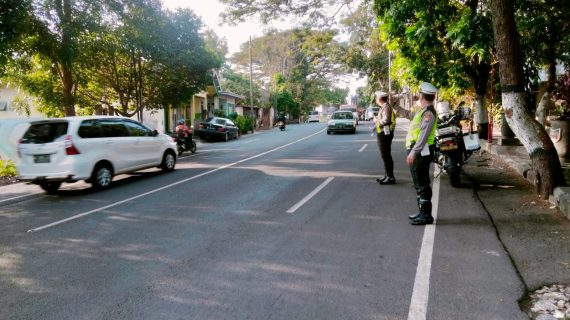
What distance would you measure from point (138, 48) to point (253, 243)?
16425 millimetres

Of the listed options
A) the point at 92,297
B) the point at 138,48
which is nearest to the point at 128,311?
the point at 92,297

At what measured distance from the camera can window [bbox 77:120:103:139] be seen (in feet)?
32.1

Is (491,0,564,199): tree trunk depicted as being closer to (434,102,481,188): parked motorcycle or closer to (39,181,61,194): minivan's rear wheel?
(434,102,481,188): parked motorcycle

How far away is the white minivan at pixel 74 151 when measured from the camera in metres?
9.38

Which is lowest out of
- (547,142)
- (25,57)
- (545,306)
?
(545,306)

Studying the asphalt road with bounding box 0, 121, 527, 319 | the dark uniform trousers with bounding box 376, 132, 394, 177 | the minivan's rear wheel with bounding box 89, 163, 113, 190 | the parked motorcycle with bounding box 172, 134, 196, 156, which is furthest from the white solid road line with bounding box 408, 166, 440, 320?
the parked motorcycle with bounding box 172, 134, 196, 156

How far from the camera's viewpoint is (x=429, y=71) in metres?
13.1

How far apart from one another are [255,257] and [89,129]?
675 cm

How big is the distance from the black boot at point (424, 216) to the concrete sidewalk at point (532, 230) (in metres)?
0.88

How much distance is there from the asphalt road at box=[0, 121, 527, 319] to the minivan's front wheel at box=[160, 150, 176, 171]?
12.2ft

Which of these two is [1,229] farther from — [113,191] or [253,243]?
[253,243]

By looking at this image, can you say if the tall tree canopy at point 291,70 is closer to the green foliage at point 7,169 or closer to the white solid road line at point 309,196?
the green foliage at point 7,169

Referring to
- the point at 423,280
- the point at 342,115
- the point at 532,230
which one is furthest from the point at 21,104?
the point at 532,230

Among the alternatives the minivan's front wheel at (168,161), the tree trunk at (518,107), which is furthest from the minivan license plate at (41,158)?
the tree trunk at (518,107)
